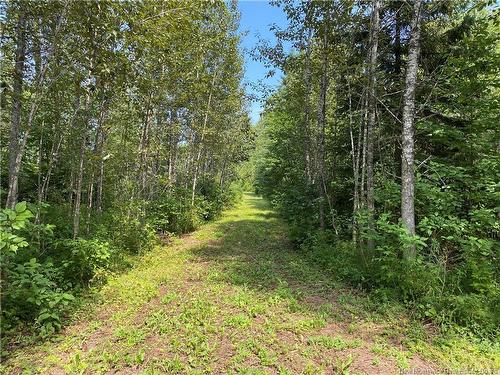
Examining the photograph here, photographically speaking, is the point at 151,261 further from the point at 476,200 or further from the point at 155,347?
the point at 476,200

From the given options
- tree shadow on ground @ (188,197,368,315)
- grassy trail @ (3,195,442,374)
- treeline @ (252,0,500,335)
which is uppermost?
treeline @ (252,0,500,335)

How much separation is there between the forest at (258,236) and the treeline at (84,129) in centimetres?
5

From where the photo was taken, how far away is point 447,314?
163 inches

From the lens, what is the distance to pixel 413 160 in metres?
5.45

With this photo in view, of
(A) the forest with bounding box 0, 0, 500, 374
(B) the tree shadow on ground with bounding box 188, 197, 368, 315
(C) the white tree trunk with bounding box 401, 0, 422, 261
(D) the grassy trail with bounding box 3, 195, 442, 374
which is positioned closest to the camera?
(D) the grassy trail with bounding box 3, 195, 442, 374

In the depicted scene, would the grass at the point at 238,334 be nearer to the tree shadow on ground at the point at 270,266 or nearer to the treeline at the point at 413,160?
the tree shadow on ground at the point at 270,266

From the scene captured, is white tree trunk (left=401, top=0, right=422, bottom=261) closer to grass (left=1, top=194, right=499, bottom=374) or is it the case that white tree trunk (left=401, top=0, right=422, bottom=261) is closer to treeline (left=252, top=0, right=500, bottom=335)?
treeline (left=252, top=0, right=500, bottom=335)

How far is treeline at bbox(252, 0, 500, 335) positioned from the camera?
4707 millimetres

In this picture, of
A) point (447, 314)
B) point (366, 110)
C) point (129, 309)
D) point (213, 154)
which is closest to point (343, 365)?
point (447, 314)

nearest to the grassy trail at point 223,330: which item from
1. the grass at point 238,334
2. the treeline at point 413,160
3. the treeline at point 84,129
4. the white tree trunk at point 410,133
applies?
the grass at point 238,334

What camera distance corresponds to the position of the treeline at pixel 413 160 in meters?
4.71

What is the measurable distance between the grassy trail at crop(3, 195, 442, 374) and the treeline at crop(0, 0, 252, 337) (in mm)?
599

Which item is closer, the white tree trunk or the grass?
the grass

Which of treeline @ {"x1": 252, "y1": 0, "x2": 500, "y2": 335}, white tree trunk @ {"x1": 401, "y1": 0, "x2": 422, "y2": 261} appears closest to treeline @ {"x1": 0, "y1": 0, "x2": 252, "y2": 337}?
treeline @ {"x1": 252, "y1": 0, "x2": 500, "y2": 335}
